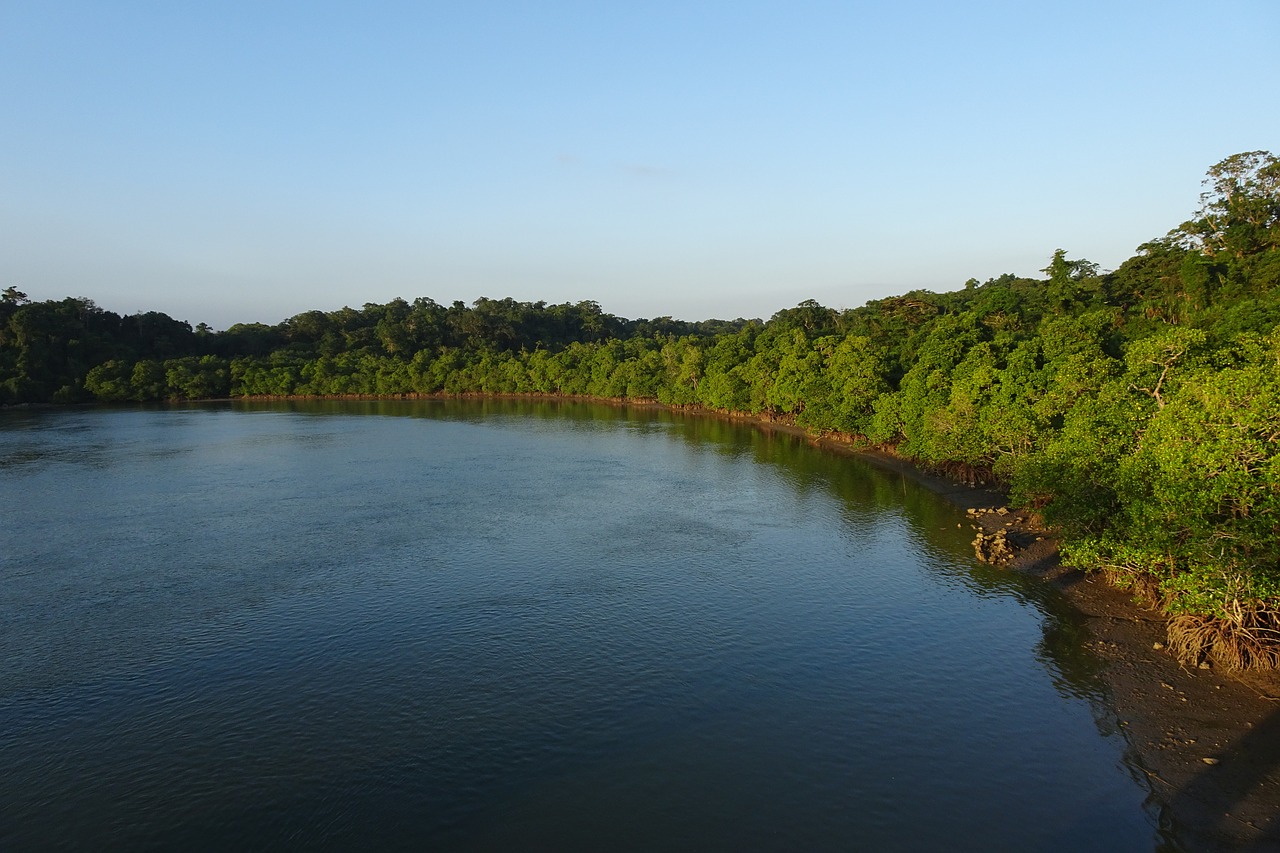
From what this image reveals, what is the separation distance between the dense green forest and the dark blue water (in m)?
5.38

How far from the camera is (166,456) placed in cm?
7388

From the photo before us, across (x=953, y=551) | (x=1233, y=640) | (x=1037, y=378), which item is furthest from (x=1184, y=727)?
(x=1037, y=378)

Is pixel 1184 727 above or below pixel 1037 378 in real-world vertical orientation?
below

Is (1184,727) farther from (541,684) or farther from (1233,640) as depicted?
(541,684)

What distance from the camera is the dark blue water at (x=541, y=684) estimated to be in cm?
1786

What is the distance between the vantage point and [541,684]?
79.9 feet

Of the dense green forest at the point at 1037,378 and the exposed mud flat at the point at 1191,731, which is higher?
the dense green forest at the point at 1037,378

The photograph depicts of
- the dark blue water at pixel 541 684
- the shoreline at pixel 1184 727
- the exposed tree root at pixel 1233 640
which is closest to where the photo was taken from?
the shoreline at pixel 1184 727

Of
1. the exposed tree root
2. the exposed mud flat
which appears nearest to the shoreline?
the exposed mud flat

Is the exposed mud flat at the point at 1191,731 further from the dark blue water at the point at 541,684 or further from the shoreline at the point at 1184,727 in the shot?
the dark blue water at the point at 541,684

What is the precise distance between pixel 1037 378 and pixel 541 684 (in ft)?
129

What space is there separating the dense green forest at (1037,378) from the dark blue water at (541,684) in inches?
212

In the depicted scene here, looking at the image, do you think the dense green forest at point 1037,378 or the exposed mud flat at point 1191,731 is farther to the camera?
the dense green forest at point 1037,378

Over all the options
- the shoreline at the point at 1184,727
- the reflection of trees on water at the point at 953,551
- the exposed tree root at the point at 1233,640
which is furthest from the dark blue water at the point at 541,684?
the exposed tree root at the point at 1233,640
